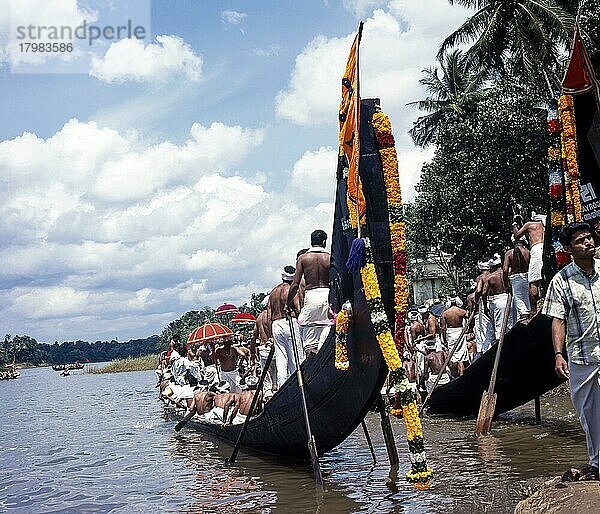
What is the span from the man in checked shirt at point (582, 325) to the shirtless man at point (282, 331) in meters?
5.35

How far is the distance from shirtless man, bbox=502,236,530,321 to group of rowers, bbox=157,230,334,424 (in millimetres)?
→ 3369

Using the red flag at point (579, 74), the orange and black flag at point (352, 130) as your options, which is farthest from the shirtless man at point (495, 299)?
the orange and black flag at point (352, 130)

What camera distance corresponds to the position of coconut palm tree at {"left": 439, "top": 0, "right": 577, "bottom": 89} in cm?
2208

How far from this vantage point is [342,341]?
6.65 meters

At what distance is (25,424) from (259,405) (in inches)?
554

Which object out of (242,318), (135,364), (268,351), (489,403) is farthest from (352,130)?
(135,364)

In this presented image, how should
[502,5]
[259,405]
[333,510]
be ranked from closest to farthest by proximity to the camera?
[333,510], [259,405], [502,5]

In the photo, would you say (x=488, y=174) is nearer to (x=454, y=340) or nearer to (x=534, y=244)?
(x=454, y=340)

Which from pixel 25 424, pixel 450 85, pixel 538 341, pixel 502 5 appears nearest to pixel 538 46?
pixel 502 5

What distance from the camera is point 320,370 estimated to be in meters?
7.43

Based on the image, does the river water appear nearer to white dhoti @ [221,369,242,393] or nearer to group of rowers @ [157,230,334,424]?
group of rowers @ [157,230,334,424]

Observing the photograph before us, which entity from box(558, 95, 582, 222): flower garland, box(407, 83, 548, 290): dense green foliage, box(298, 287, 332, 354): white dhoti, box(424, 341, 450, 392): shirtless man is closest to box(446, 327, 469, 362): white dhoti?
box(424, 341, 450, 392): shirtless man

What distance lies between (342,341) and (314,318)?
255cm

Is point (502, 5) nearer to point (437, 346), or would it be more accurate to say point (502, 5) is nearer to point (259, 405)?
point (437, 346)
